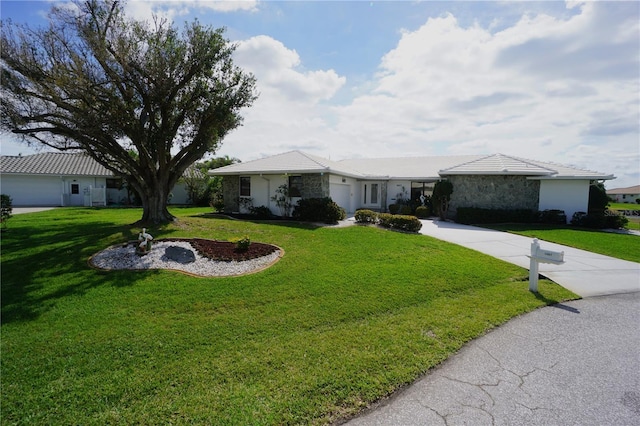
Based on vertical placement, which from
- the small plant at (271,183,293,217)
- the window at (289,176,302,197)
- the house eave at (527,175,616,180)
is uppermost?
the house eave at (527,175,616,180)

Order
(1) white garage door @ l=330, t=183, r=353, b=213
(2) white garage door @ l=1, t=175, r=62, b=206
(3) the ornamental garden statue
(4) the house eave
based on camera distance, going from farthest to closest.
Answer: (2) white garage door @ l=1, t=175, r=62, b=206
(1) white garage door @ l=330, t=183, r=353, b=213
(4) the house eave
(3) the ornamental garden statue

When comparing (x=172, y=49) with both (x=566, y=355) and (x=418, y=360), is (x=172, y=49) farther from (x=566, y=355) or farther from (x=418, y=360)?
(x=566, y=355)

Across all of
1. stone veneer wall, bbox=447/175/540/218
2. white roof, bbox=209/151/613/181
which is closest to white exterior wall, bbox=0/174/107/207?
white roof, bbox=209/151/613/181

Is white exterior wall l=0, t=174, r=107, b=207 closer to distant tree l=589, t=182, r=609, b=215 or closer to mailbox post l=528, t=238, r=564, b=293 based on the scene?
mailbox post l=528, t=238, r=564, b=293

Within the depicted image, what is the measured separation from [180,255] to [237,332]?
14.7ft

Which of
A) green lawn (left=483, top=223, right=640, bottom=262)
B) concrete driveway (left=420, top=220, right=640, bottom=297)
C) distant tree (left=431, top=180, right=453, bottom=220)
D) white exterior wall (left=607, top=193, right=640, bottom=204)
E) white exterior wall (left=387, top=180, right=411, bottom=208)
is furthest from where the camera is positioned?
white exterior wall (left=607, top=193, right=640, bottom=204)

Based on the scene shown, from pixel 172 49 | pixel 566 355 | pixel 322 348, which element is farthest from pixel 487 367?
pixel 172 49

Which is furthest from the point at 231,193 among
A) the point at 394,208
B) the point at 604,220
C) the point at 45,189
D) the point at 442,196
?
the point at 604,220

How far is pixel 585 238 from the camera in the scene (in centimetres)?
1305

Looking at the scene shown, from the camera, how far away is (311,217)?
50.1 feet

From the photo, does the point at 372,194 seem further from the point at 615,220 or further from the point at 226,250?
the point at 226,250

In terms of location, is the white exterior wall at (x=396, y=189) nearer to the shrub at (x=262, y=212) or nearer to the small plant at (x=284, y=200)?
the small plant at (x=284, y=200)

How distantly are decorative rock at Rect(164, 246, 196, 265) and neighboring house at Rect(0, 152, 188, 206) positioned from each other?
22010 millimetres

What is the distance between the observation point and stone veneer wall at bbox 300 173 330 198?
16319mm
